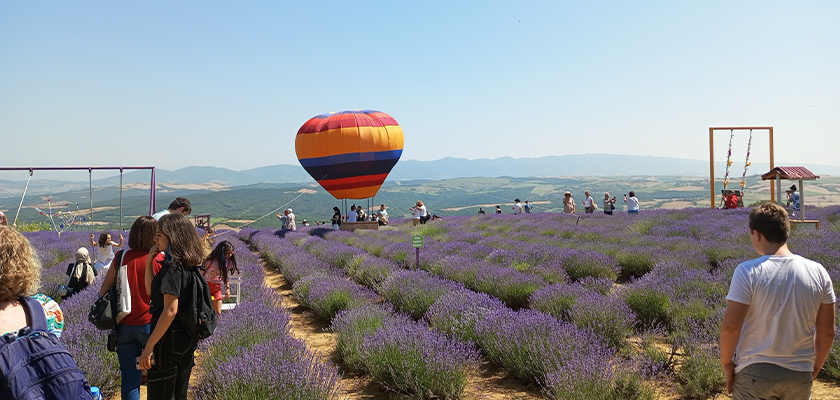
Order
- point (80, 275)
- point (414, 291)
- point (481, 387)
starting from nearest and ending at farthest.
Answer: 1. point (481, 387)
2. point (414, 291)
3. point (80, 275)

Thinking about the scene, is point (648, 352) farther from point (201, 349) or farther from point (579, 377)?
point (201, 349)

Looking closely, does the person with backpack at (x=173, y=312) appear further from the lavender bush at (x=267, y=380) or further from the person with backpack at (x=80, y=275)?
the person with backpack at (x=80, y=275)

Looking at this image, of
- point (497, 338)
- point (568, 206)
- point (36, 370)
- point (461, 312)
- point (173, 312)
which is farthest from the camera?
point (568, 206)

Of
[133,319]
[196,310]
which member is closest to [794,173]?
[196,310]

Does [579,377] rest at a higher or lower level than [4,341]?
lower

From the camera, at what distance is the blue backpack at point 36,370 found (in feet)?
4.51

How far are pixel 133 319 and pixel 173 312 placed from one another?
55 cm

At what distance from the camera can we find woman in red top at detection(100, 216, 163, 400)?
2809 millimetres

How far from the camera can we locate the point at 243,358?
3.45 meters

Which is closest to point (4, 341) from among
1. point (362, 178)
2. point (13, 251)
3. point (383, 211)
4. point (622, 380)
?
point (13, 251)

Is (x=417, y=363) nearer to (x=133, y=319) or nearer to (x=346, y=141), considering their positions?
(x=133, y=319)

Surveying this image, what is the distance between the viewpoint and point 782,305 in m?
2.03

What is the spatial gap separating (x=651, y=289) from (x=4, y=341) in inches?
207

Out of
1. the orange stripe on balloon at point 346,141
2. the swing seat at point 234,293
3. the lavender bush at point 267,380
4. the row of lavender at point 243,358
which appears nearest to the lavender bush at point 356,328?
the row of lavender at point 243,358
